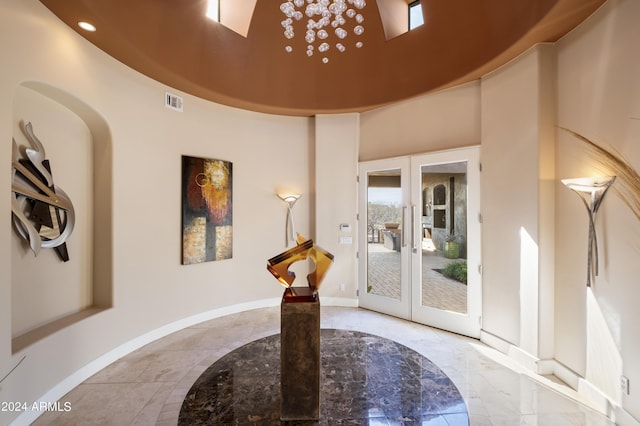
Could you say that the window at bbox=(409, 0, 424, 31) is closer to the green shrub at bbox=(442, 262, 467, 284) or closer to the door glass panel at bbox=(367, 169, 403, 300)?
the door glass panel at bbox=(367, 169, 403, 300)

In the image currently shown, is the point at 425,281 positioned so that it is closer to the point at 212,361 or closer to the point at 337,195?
the point at 337,195

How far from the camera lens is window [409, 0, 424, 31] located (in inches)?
159

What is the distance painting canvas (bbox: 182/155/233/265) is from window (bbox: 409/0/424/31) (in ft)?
11.6

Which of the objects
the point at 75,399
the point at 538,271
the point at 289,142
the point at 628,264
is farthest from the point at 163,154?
the point at 628,264

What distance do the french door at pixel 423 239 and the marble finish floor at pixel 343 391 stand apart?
1776mm

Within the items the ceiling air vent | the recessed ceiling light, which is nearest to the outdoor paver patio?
the ceiling air vent

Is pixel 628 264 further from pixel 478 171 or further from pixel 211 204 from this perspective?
pixel 211 204

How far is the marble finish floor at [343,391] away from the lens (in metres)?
1.60

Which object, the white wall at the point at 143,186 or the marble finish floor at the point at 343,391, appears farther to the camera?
the white wall at the point at 143,186

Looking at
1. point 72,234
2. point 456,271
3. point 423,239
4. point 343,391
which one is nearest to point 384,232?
point 423,239

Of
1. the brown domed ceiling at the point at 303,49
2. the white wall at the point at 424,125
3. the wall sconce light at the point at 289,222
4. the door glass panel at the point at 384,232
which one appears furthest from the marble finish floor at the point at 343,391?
the brown domed ceiling at the point at 303,49

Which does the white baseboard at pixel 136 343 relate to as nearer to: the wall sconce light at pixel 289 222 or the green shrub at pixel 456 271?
the wall sconce light at pixel 289 222

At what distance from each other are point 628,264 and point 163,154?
4871 millimetres

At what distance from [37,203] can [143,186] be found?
1064mm
